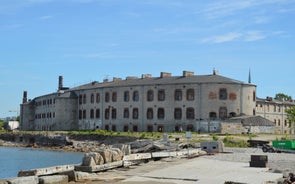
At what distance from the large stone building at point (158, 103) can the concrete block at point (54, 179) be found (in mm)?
54531

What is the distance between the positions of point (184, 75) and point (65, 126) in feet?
93.4

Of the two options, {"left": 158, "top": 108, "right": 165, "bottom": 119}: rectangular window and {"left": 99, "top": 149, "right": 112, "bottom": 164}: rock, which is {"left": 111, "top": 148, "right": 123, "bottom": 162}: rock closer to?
{"left": 99, "top": 149, "right": 112, "bottom": 164}: rock

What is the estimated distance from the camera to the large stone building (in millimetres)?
74812

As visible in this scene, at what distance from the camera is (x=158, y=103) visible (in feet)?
258

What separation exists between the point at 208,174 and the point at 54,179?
6.05 metres

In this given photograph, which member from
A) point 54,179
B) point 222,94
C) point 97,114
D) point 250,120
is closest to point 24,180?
point 54,179

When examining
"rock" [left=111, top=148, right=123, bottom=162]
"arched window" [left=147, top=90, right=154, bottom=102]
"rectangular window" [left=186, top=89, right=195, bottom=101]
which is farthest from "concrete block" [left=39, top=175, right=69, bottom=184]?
"arched window" [left=147, top=90, right=154, bottom=102]

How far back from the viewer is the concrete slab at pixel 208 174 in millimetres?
17469

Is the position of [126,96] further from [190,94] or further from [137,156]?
[137,156]

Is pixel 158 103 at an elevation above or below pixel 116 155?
above

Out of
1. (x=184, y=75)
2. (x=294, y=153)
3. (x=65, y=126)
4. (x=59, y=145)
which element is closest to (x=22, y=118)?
(x=65, y=126)

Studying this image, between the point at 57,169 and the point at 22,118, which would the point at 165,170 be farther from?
the point at 22,118

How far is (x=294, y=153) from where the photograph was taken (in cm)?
3231

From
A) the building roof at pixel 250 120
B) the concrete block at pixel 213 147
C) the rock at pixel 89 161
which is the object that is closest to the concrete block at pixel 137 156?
the rock at pixel 89 161
